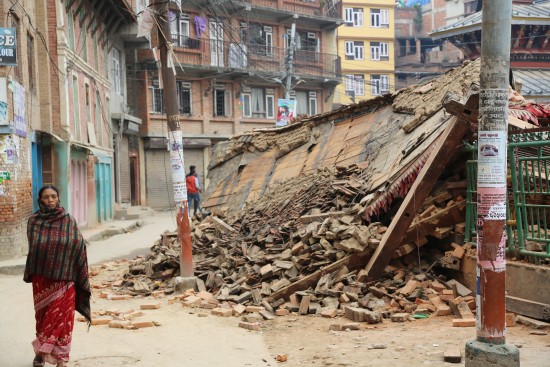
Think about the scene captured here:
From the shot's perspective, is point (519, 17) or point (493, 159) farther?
point (519, 17)

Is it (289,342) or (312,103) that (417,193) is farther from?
(312,103)

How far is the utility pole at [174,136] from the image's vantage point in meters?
11.1

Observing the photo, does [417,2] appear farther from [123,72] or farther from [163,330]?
[163,330]

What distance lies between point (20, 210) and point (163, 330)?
8954 millimetres

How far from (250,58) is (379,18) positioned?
24.1 meters

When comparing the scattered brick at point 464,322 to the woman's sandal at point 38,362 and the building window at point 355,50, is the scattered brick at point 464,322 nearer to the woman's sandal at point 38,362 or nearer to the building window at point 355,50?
the woman's sandal at point 38,362

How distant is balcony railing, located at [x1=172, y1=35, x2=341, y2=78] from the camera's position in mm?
37938

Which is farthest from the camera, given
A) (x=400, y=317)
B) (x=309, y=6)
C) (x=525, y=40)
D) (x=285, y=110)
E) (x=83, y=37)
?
(x=309, y=6)

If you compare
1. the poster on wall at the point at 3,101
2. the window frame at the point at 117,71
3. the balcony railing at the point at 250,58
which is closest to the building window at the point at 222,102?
the balcony railing at the point at 250,58

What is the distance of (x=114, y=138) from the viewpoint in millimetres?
32094

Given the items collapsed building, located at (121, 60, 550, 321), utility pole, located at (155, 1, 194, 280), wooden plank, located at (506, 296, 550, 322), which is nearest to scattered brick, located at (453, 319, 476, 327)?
collapsed building, located at (121, 60, 550, 321)

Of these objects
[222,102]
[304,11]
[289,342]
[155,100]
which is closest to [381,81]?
Answer: [304,11]

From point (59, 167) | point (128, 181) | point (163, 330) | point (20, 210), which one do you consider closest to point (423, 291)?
point (163, 330)

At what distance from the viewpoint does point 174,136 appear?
1132 cm
